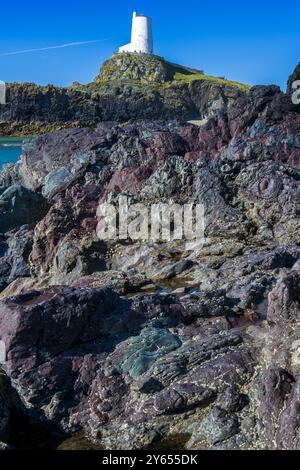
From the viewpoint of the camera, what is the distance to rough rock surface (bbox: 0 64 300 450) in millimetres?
14992

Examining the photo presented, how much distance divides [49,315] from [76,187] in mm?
18465

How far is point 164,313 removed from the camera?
1902 cm

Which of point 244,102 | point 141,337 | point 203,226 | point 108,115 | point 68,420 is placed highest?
point 108,115

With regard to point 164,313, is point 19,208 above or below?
above

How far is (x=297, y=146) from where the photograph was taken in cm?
3916

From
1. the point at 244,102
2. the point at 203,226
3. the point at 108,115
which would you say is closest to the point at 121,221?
the point at 203,226

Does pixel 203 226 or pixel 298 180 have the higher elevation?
pixel 298 180

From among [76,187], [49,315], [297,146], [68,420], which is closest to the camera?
[68,420]

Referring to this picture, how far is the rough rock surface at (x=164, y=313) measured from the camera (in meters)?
15.0

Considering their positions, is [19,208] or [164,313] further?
[19,208]

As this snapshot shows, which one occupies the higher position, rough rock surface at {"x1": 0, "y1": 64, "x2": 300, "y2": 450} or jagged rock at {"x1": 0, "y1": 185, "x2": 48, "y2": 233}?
jagged rock at {"x1": 0, "y1": 185, "x2": 48, "y2": 233}

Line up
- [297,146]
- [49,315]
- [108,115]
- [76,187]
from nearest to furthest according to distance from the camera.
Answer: [49,315] → [76,187] → [297,146] → [108,115]

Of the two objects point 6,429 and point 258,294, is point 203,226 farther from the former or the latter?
point 6,429

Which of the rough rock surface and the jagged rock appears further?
the jagged rock
